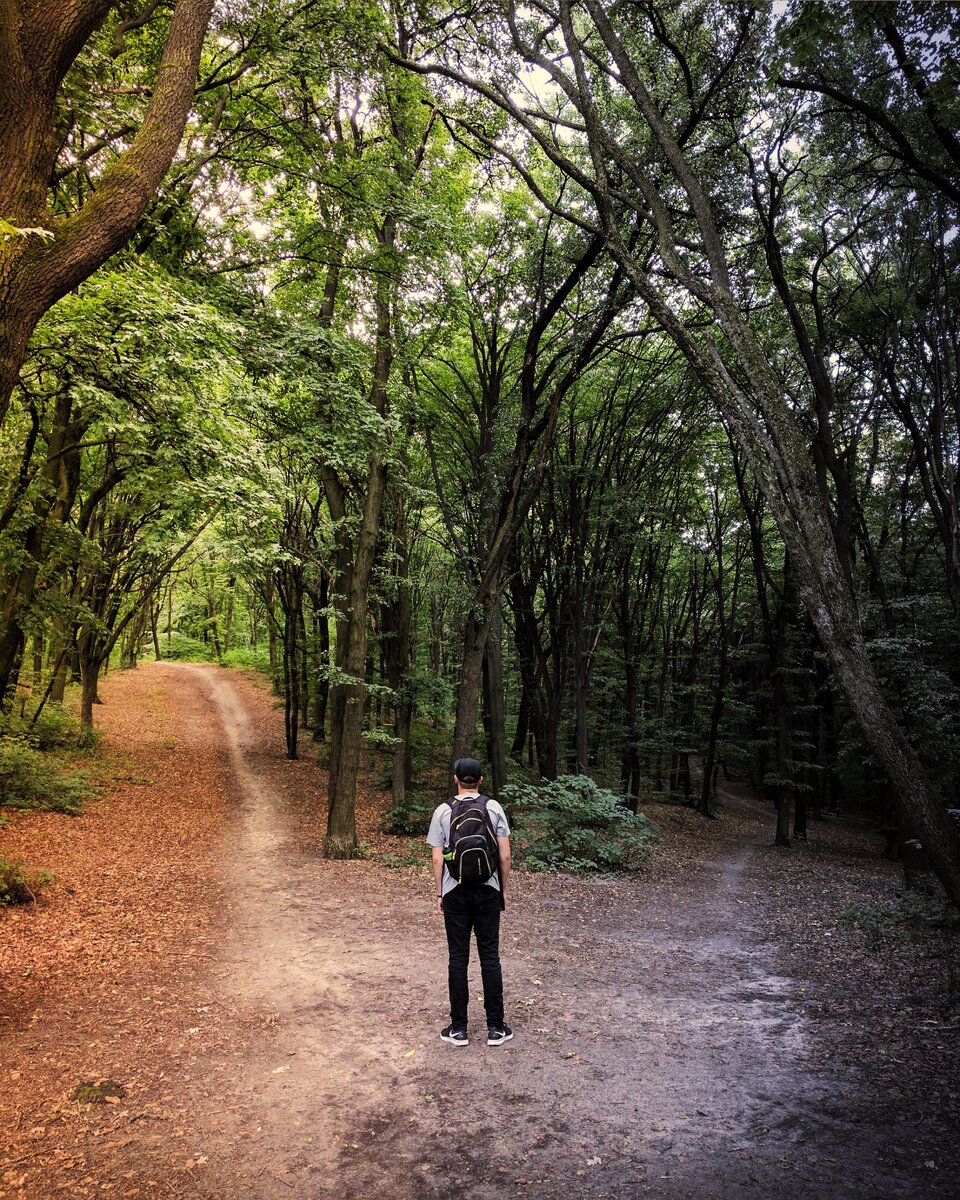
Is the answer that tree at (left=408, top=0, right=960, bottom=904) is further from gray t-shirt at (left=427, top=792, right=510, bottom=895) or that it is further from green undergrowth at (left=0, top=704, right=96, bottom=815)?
green undergrowth at (left=0, top=704, right=96, bottom=815)

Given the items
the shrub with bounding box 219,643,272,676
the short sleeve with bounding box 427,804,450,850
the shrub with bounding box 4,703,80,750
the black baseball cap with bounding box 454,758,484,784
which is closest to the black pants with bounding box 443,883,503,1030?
the short sleeve with bounding box 427,804,450,850

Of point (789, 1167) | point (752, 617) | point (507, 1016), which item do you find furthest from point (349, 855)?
point (752, 617)

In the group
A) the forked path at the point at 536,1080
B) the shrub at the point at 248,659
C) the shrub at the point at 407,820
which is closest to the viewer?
the forked path at the point at 536,1080

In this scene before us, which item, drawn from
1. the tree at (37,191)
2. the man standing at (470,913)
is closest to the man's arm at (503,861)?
the man standing at (470,913)

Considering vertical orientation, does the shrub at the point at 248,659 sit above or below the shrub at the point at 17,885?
above

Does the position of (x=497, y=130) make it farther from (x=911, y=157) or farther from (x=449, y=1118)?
(x=449, y=1118)

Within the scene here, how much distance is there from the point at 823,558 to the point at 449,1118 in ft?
14.6

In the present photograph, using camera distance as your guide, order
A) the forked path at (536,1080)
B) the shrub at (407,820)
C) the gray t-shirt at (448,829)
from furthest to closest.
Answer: the shrub at (407,820) → the gray t-shirt at (448,829) → the forked path at (536,1080)

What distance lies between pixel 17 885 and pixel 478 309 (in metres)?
12.9

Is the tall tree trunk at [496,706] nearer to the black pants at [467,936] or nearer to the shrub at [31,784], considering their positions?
the shrub at [31,784]

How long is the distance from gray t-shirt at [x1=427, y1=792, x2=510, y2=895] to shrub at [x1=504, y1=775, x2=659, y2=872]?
730 centimetres

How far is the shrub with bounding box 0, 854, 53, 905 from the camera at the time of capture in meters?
7.22

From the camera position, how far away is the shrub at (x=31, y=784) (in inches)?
457

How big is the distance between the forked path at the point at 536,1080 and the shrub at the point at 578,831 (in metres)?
3.74
